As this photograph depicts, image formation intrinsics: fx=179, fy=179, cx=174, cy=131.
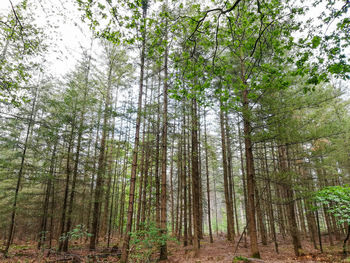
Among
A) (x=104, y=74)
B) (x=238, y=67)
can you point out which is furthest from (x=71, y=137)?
(x=238, y=67)

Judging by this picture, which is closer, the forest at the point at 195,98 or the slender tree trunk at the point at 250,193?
the forest at the point at 195,98

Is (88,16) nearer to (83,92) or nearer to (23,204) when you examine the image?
(83,92)

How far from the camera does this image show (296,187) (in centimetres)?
779

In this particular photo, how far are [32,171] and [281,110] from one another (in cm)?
1426

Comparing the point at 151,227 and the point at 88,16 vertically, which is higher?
the point at 88,16

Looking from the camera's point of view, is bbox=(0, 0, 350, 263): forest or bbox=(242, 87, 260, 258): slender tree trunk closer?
bbox=(0, 0, 350, 263): forest

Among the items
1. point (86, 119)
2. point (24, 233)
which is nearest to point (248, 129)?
point (86, 119)

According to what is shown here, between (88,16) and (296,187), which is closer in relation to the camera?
(88,16)

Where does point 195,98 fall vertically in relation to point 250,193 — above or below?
above

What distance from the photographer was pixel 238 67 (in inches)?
428

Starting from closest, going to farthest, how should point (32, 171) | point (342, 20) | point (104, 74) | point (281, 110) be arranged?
1. point (342, 20)
2. point (281, 110)
3. point (32, 171)
4. point (104, 74)

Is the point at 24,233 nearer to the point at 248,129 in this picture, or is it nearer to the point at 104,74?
the point at 104,74

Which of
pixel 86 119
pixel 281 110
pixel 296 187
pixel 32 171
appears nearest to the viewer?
pixel 296 187

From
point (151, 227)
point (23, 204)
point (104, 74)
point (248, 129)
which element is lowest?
Result: point (151, 227)
